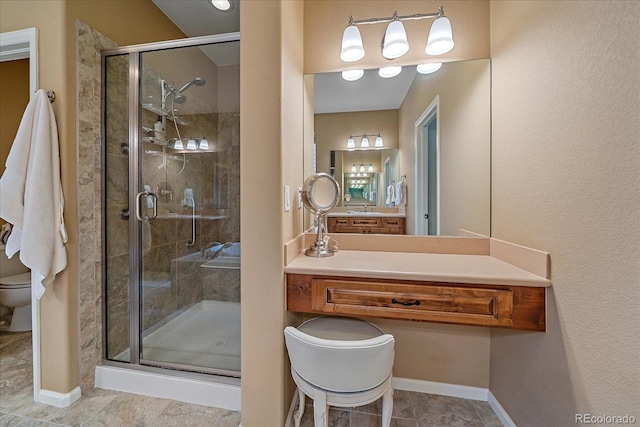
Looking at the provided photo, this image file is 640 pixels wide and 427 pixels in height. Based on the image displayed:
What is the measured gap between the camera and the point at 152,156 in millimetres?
1954

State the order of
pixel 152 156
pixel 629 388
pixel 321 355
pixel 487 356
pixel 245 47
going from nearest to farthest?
1. pixel 629 388
2. pixel 321 355
3. pixel 245 47
4. pixel 487 356
5. pixel 152 156

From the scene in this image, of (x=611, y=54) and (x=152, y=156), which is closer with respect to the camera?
(x=611, y=54)

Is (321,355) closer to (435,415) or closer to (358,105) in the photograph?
(435,415)

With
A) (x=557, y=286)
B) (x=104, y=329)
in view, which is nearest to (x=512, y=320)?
(x=557, y=286)

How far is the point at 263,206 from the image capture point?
1.21 m

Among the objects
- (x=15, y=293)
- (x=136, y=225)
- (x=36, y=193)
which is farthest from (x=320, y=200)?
(x=15, y=293)

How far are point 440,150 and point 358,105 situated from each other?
62cm

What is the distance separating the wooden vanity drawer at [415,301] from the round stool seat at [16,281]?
2.68 meters

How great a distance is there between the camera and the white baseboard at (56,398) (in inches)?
58.6

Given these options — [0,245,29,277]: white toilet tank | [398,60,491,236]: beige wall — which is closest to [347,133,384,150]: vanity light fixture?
[398,60,491,236]: beige wall

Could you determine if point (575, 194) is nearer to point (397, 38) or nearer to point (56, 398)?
Answer: point (397, 38)

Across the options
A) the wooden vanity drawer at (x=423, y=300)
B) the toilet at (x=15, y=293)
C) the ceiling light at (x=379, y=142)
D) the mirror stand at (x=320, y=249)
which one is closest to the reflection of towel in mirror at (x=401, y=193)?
the ceiling light at (x=379, y=142)

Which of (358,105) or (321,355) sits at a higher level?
(358,105)

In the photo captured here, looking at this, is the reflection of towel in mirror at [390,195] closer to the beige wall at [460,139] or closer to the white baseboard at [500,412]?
the beige wall at [460,139]
